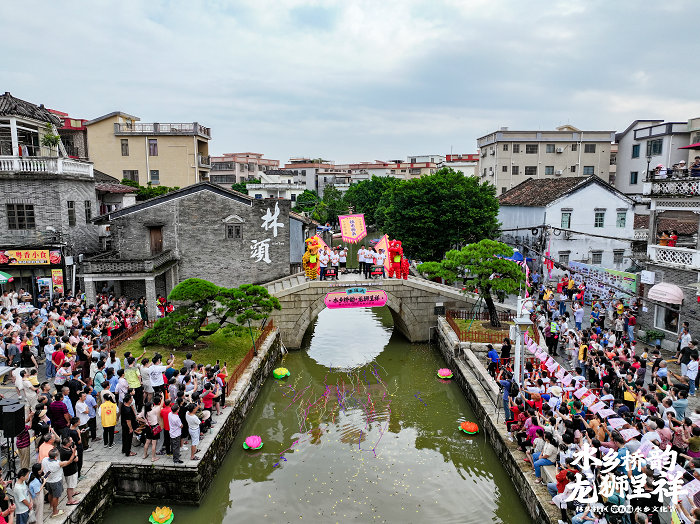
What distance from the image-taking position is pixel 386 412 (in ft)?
58.5

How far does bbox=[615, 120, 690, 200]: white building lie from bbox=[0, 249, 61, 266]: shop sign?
38554 mm

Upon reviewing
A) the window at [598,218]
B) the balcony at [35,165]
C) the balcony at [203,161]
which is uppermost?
the balcony at [203,161]

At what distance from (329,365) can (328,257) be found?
17.6ft

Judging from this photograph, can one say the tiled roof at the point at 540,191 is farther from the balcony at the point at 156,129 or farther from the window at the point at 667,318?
the balcony at the point at 156,129

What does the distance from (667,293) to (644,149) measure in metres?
30.9

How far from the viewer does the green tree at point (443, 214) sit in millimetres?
34812

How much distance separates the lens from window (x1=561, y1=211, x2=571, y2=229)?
117 ft

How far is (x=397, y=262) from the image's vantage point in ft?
82.8

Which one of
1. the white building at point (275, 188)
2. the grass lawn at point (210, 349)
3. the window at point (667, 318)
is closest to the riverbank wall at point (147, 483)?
the grass lawn at point (210, 349)

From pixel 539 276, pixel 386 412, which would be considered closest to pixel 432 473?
pixel 386 412

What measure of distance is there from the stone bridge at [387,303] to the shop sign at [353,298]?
0.25 meters

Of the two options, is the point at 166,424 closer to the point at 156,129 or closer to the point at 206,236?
the point at 206,236

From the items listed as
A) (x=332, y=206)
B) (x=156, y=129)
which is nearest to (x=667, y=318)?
(x=156, y=129)

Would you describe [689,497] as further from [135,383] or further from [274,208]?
[274,208]
